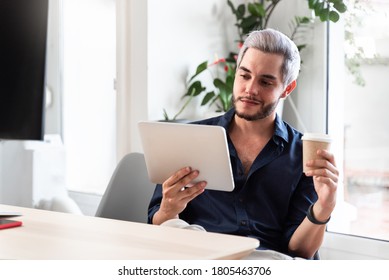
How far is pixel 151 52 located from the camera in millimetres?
3322

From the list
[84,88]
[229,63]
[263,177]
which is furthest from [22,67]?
[84,88]

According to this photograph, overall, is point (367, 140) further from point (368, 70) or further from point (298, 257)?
point (298, 257)

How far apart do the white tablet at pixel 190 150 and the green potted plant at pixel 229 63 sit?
1408mm

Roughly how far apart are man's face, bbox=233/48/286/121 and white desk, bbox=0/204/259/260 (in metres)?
0.68

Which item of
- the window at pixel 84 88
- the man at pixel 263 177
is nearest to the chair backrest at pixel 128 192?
the man at pixel 263 177

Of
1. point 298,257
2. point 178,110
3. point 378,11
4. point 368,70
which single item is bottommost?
point 298,257

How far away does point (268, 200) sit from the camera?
2086mm

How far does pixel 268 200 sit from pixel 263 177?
76 millimetres

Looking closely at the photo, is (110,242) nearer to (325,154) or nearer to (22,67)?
(22,67)

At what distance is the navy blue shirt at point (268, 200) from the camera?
2.07m

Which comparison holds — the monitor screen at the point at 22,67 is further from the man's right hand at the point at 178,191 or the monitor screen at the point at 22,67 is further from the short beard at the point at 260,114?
the short beard at the point at 260,114

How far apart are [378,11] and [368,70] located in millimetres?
283

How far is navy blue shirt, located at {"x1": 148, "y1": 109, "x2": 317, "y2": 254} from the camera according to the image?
2070 millimetres
